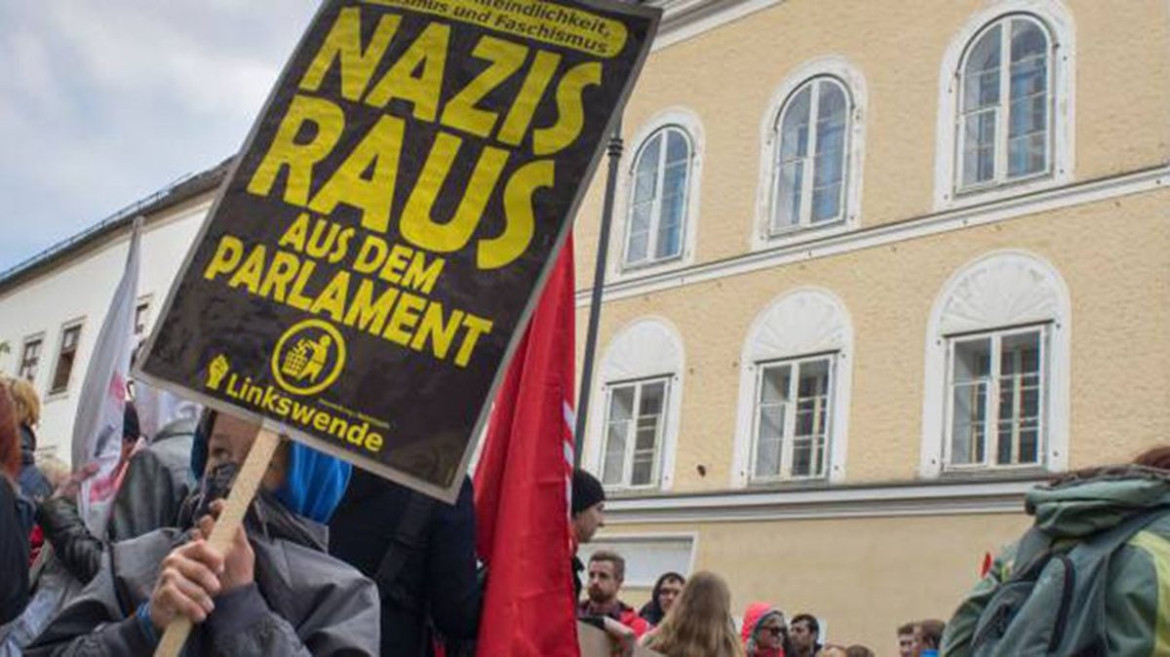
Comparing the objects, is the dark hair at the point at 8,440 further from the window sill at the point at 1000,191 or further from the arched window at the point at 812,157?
the arched window at the point at 812,157

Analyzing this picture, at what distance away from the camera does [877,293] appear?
15.6 m

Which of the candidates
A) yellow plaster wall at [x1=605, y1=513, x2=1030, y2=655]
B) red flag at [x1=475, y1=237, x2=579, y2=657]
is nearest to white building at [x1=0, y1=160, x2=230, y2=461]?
yellow plaster wall at [x1=605, y1=513, x2=1030, y2=655]

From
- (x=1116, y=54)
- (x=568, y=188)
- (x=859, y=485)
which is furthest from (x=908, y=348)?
(x=568, y=188)

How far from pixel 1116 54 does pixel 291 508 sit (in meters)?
13.5

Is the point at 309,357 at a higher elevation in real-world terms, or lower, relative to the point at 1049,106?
lower

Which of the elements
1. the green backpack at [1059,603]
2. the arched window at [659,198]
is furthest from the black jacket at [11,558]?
the arched window at [659,198]

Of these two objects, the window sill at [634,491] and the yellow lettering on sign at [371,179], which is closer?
the yellow lettering on sign at [371,179]

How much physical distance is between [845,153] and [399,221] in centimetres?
1434

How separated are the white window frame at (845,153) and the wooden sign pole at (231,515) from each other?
14302 millimetres

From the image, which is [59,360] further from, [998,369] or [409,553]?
[409,553]

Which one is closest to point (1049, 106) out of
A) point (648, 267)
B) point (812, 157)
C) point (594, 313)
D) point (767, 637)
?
point (812, 157)

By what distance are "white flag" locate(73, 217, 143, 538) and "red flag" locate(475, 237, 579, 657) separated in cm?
145

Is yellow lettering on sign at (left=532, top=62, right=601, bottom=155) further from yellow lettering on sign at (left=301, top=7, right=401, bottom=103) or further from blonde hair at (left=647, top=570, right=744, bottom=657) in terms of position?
blonde hair at (left=647, top=570, right=744, bottom=657)

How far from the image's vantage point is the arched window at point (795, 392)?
15547 millimetres
